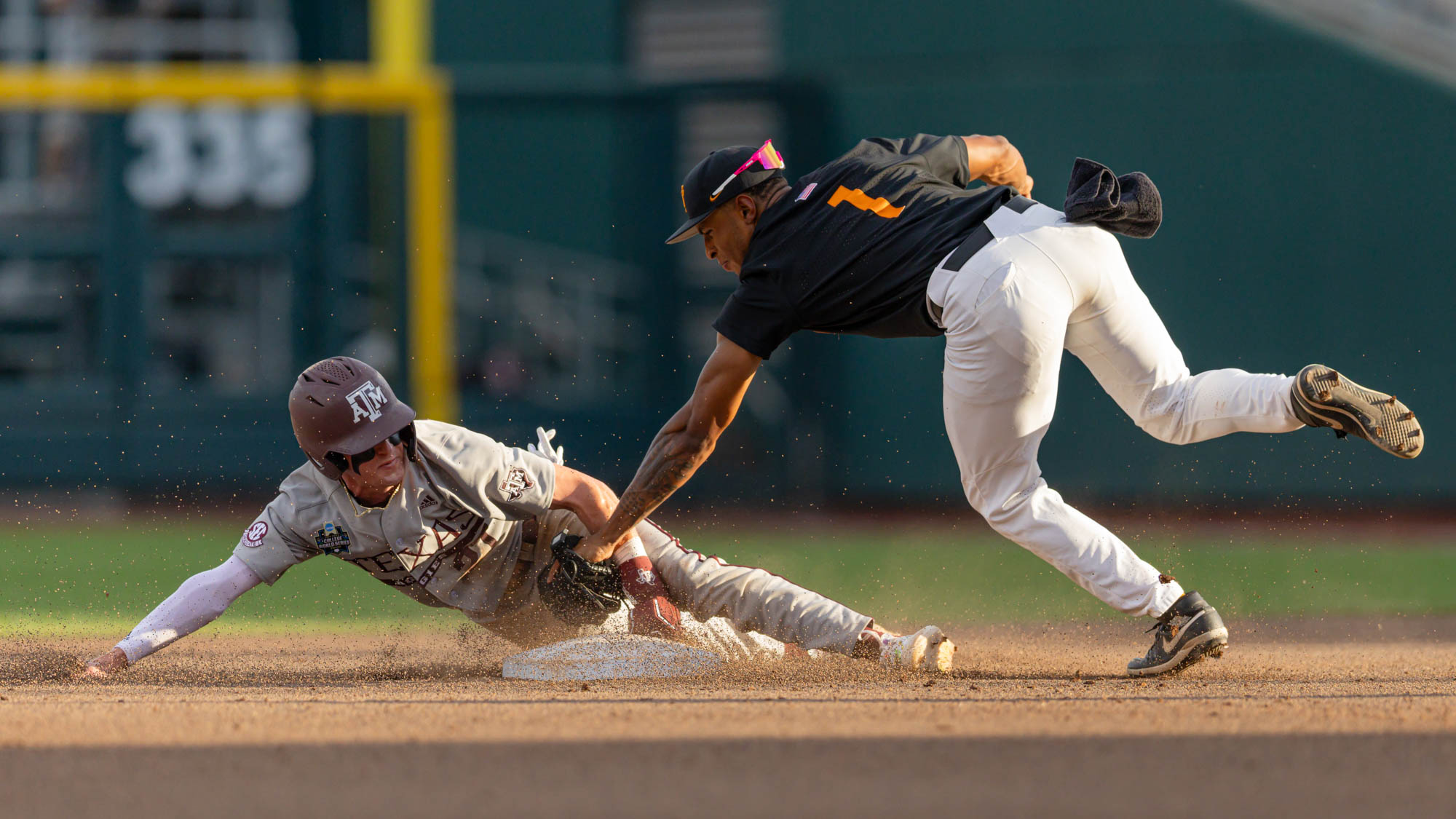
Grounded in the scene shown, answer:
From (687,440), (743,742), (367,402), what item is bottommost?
(743,742)

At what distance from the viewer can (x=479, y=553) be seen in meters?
4.59

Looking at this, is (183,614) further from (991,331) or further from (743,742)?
(991,331)

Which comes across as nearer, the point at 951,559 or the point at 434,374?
the point at 951,559

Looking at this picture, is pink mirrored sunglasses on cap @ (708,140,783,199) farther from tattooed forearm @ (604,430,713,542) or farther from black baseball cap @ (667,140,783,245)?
tattooed forearm @ (604,430,713,542)

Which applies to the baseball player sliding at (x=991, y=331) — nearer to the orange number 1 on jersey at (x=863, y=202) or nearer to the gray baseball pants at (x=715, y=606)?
the orange number 1 on jersey at (x=863, y=202)

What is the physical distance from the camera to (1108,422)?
1171 centimetres

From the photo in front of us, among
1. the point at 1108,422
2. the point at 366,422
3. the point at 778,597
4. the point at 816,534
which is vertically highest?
the point at 366,422

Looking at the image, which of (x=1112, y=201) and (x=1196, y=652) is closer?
(x=1196, y=652)

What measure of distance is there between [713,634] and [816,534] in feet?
20.7

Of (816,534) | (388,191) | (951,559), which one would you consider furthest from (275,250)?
(951,559)

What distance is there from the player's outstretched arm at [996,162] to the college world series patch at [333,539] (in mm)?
2301

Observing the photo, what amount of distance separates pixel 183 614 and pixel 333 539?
1.53 feet

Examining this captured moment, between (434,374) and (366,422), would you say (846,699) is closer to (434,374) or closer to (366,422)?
(366,422)

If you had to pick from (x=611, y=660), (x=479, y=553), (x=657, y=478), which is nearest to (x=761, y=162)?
(x=657, y=478)
